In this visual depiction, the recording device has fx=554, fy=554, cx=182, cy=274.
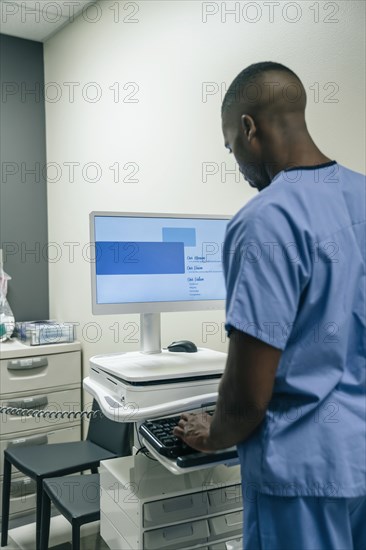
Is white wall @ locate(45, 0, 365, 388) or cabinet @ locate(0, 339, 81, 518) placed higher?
white wall @ locate(45, 0, 365, 388)

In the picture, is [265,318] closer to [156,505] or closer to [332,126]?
[156,505]

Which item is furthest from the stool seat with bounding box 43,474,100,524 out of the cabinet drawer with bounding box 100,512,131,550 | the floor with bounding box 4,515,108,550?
the floor with bounding box 4,515,108,550

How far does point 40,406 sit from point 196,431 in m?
1.73

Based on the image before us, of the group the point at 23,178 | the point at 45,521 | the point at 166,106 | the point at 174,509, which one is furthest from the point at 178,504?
the point at 23,178

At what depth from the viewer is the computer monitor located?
155 cm

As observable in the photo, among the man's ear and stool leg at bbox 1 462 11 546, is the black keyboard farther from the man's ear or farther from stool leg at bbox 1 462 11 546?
stool leg at bbox 1 462 11 546

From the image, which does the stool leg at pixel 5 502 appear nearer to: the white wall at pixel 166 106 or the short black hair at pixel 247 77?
the white wall at pixel 166 106

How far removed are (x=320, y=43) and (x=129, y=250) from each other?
85 centimetres

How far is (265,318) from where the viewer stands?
0.88m

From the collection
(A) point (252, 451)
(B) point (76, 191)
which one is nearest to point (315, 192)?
(A) point (252, 451)

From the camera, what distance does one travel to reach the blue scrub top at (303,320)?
88 centimetres

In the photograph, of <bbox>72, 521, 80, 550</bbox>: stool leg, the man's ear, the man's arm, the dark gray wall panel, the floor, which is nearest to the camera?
the man's arm

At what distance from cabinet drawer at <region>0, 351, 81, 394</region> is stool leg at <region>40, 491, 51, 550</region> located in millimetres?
748

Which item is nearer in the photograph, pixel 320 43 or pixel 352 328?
pixel 352 328
